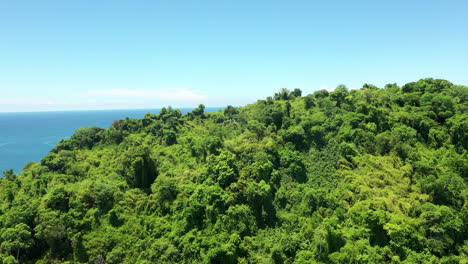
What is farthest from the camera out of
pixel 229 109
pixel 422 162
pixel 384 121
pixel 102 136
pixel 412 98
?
pixel 229 109

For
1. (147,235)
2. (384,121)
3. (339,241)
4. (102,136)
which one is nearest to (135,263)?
(147,235)

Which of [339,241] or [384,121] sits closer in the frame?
[339,241]

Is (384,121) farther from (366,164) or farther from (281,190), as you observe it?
(281,190)

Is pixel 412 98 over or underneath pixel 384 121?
over

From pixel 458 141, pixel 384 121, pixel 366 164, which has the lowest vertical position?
pixel 366 164

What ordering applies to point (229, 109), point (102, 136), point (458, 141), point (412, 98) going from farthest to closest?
point (229, 109) → point (102, 136) → point (412, 98) → point (458, 141)

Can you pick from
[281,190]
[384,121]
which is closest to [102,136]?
[281,190]
